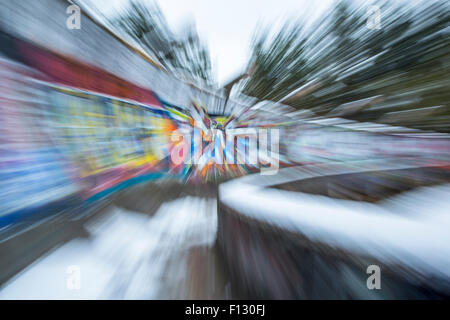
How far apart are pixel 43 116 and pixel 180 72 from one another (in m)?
0.58

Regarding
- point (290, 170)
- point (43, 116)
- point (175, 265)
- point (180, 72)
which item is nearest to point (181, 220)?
point (175, 265)

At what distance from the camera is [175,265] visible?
1.13 feet

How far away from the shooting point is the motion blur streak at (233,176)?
0.31m

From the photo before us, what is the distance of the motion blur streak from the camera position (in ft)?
1.02

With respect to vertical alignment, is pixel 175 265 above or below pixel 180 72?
below

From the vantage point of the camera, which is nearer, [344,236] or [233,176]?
[344,236]

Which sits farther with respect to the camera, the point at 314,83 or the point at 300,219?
the point at 314,83

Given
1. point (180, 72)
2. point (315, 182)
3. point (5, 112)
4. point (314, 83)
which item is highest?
point (180, 72)

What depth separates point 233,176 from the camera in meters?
0.88

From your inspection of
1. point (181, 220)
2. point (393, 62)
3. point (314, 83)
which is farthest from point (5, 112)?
point (393, 62)
